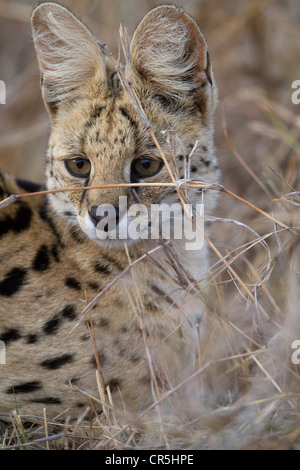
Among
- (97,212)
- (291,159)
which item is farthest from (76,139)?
(291,159)

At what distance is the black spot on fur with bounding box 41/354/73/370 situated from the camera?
109 inches

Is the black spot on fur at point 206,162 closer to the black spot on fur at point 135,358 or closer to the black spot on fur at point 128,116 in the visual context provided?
the black spot on fur at point 128,116

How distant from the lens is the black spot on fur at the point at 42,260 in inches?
114

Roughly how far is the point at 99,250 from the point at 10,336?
0.60 metres

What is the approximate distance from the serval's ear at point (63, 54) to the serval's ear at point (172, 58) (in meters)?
0.22

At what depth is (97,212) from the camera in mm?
2543

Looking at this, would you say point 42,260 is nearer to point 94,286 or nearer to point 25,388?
point 94,286

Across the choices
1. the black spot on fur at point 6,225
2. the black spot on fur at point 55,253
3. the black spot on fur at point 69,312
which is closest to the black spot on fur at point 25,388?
the black spot on fur at point 69,312

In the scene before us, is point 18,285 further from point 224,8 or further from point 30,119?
point 224,8

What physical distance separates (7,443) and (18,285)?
741 mm

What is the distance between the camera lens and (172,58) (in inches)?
111

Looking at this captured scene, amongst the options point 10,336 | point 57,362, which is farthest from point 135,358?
point 10,336

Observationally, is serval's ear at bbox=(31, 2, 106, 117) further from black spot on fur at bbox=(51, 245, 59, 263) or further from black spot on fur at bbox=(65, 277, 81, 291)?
black spot on fur at bbox=(65, 277, 81, 291)

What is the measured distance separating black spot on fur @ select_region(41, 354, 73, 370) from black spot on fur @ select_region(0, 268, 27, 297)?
38 cm
